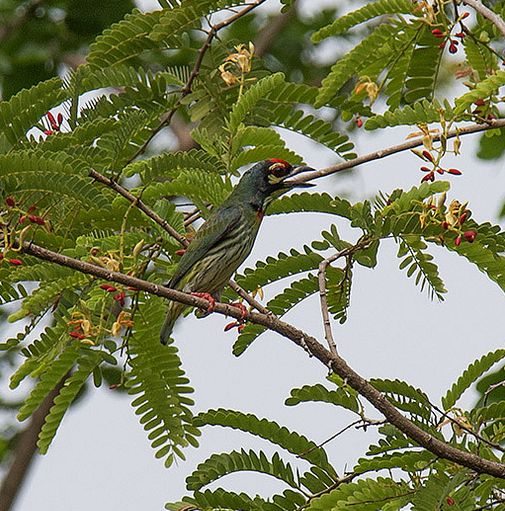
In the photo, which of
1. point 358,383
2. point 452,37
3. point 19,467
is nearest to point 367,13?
point 452,37

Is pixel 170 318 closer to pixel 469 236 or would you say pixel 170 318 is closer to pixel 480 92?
pixel 469 236

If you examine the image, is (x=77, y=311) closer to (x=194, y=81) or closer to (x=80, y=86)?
(x=80, y=86)

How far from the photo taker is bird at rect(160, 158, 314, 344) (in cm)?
426

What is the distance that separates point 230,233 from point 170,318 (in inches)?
30.6

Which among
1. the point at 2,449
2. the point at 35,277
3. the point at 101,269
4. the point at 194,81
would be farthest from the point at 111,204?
the point at 2,449

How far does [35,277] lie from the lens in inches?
135

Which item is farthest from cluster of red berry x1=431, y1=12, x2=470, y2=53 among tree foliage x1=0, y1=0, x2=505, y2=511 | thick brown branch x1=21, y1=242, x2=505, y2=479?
thick brown branch x1=21, y1=242, x2=505, y2=479

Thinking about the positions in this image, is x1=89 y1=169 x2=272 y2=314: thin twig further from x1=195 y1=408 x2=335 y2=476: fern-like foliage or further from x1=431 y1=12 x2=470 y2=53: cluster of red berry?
x1=431 y1=12 x2=470 y2=53: cluster of red berry

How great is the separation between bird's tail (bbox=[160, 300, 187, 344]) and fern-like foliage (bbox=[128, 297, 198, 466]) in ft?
0.23

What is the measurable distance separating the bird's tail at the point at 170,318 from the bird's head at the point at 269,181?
53cm

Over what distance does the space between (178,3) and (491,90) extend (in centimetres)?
121

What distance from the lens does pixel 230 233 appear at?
15.6 feet

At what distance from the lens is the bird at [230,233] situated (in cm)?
426

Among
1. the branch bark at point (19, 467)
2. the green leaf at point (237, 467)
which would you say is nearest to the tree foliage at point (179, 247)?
the green leaf at point (237, 467)
